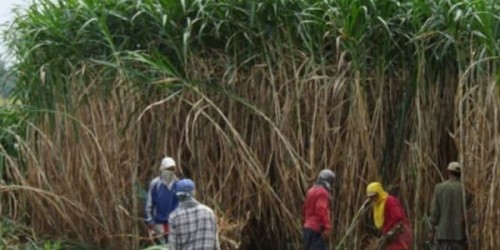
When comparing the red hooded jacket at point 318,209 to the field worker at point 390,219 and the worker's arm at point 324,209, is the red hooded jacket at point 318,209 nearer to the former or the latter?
the worker's arm at point 324,209

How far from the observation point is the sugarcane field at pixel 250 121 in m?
13.6

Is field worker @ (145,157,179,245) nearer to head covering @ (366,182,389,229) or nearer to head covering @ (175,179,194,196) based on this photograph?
head covering @ (366,182,389,229)

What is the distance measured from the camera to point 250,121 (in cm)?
1470

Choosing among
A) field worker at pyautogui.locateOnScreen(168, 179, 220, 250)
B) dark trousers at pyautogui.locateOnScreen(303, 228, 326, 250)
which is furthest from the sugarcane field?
field worker at pyautogui.locateOnScreen(168, 179, 220, 250)

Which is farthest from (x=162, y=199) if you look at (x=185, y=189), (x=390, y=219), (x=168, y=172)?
(x=185, y=189)

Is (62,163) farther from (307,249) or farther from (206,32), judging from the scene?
(307,249)

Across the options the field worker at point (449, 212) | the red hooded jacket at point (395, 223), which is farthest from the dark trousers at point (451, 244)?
the red hooded jacket at point (395, 223)

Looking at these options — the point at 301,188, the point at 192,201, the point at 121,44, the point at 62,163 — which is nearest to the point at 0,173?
the point at 62,163

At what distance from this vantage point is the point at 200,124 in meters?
14.7

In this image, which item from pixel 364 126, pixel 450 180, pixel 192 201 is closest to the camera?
pixel 192 201

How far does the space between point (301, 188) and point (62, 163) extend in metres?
2.54

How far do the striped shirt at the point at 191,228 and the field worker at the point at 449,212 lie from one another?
2.93 meters

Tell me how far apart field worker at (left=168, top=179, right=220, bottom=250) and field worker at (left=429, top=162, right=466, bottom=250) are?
2.91 meters

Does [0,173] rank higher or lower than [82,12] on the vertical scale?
lower
